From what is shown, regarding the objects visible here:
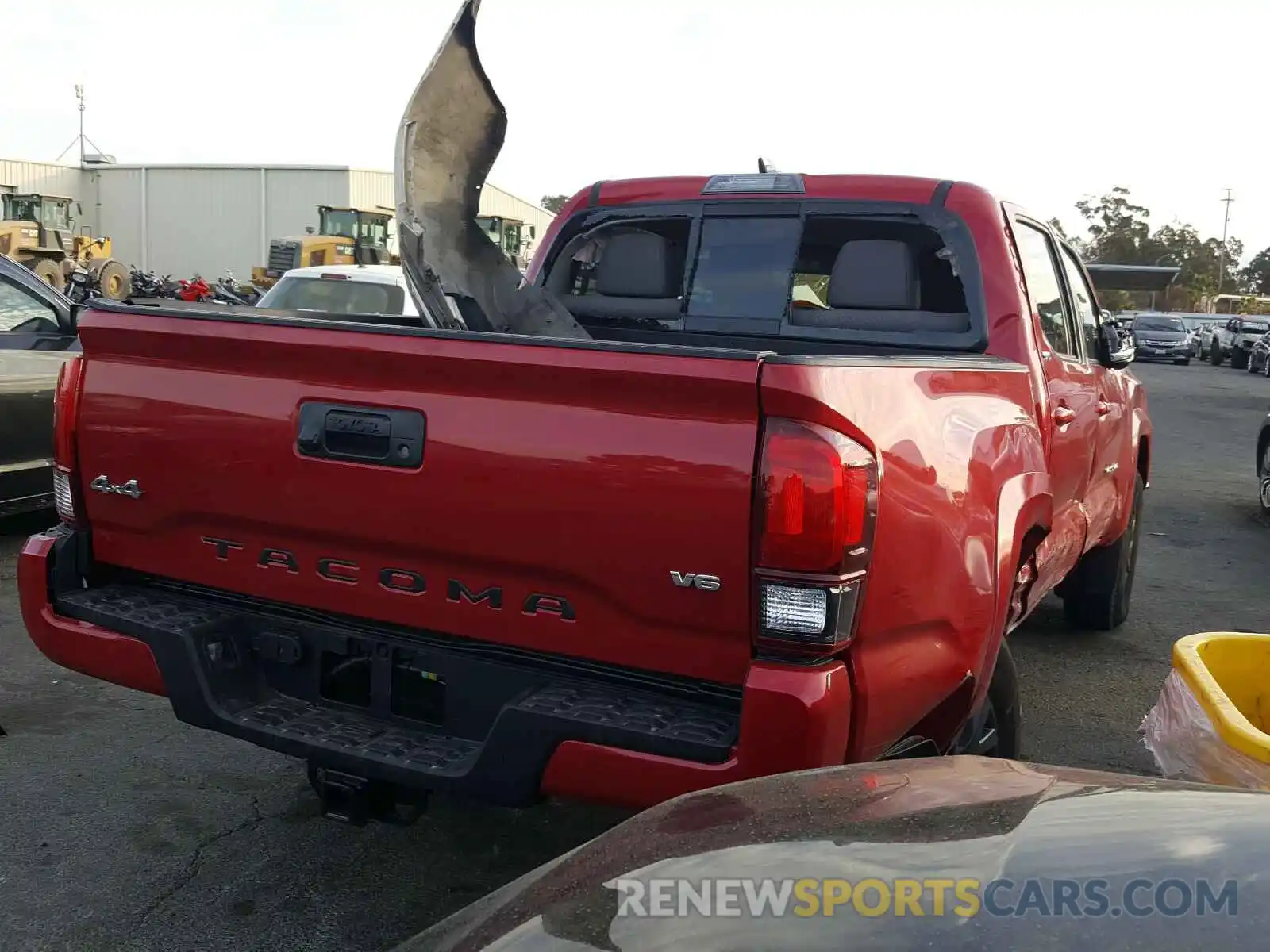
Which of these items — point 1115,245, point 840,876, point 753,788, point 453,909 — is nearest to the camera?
point 840,876

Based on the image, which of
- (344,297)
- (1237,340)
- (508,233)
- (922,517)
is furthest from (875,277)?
(1237,340)

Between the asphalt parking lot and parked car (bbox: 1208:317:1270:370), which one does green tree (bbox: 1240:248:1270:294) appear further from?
the asphalt parking lot

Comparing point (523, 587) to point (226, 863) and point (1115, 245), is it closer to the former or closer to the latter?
point (226, 863)

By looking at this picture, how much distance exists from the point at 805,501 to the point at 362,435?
1072 millimetres

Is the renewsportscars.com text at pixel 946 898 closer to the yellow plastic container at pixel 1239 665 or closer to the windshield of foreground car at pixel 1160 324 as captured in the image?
the yellow plastic container at pixel 1239 665

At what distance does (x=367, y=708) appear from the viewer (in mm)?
3045

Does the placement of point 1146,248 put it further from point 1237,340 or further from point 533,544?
point 533,544

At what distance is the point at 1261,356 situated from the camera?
1372 inches

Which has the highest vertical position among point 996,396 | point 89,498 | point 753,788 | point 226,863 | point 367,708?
point 996,396

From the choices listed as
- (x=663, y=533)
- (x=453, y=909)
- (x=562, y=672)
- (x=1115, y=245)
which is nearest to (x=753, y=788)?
(x=663, y=533)

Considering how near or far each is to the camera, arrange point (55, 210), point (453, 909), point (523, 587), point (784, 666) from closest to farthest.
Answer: point (784, 666)
point (523, 587)
point (453, 909)
point (55, 210)

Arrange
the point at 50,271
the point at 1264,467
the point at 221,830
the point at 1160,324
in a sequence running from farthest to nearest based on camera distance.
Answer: the point at 1160,324
the point at 50,271
the point at 1264,467
the point at 221,830

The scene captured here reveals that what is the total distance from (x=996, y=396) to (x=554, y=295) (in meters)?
2.00

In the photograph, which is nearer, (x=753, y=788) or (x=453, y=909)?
(x=753, y=788)
